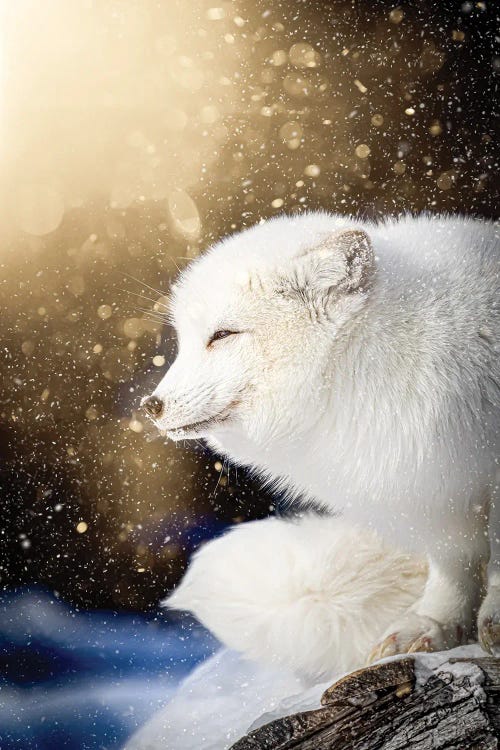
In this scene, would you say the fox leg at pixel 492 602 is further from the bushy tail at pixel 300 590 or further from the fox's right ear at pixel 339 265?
the fox's right ear at pixel 339 265

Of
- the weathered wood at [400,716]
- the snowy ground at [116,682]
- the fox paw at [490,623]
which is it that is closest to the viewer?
the weathered wood at [400,716]

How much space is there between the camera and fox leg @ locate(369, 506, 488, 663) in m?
0.82

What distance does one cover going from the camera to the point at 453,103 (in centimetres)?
84

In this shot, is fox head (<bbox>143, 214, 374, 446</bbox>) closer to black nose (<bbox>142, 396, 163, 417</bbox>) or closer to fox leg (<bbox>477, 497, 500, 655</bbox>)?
black nose (<bbox>142, 396, 163, 417</bbox>)

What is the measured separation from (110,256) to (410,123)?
44 centimetres

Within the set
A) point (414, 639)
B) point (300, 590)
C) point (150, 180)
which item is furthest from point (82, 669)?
point (150, 180)

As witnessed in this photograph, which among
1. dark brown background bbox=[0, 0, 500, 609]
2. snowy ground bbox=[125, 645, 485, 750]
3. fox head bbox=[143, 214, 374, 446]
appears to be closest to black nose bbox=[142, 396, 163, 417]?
fox head bbox=[143, 214, 374, 446]

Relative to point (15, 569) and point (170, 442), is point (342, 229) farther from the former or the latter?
point (15, 569)

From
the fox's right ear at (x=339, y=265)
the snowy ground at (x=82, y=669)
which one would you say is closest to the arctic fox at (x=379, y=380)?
the fox's right ear at (x=339, y=265)

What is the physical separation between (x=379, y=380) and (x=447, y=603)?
0.31 metres

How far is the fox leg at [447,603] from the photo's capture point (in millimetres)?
816

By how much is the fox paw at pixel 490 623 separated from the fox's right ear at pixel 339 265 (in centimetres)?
40

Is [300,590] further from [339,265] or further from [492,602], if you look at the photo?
[339,265]

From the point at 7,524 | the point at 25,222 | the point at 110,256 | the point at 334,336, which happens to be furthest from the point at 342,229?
the point at 7,524
